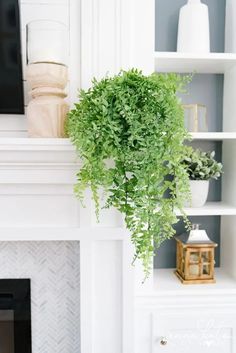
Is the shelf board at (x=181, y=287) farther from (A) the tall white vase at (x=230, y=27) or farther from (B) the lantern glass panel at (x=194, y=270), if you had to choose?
(A) the tall white vase at (x=230, y=27)

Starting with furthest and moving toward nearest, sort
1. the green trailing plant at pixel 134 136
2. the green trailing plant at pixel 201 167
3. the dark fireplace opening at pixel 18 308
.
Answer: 1. the green trailing plant at pixel 201 167
2. the dark fireplace opening at pixel 18 308
3. the green trailing plant at pixel 134 136

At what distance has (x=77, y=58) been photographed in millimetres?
1269

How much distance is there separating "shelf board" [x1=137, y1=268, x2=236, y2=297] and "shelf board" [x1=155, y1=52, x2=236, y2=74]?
3.27 ft

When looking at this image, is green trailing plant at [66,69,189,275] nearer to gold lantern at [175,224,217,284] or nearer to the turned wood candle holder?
the turned wood candle holder

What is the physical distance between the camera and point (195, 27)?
1.48 meters

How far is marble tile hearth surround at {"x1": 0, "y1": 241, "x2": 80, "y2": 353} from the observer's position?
1403 millimetres

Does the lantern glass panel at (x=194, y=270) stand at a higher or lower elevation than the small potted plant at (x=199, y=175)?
lower

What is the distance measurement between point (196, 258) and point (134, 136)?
2.58ft

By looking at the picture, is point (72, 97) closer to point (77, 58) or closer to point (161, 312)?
point (77, 58)

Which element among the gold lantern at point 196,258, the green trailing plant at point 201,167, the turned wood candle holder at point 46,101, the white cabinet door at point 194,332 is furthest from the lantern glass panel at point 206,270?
the turned wood candle holder at point 46,101

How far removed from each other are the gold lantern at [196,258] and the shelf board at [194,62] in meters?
0.75

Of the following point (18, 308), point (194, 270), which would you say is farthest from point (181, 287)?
point (18, 308)

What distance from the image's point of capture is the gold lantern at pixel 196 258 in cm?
151

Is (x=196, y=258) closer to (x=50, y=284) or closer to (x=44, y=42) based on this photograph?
(x=50, y=284)
